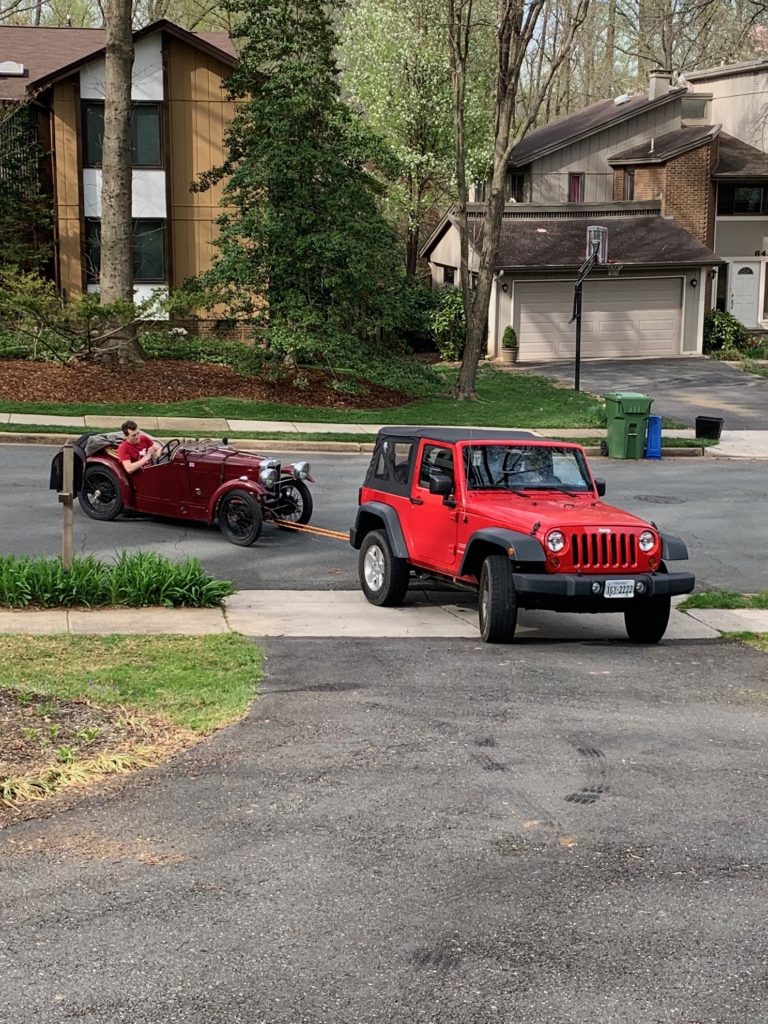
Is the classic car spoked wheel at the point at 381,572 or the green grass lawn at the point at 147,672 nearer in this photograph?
the green grass lawn at the point at 147,672

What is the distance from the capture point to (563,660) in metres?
11.5

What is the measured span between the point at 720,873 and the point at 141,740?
3796mm

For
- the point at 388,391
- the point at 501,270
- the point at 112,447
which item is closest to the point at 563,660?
the point at 112,447

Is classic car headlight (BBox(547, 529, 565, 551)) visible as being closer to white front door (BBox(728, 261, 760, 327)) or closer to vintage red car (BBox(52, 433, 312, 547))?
vintage red car (BBox(52, 433, 312, 547))

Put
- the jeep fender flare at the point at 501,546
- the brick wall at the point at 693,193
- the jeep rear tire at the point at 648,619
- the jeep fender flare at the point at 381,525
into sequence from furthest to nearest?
the brick wall at the point at 693,193, the jeep fender flare at the point at 381,525, the jeep rear tire at the point at 648,619, the jeep fender flare at the point at 501,546

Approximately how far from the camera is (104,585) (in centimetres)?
1292

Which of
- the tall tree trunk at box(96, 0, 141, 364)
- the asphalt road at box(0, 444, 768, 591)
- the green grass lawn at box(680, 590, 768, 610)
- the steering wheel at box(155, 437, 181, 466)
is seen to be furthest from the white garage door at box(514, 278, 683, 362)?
the green grass lawn at box(680, 590, 768, 610)

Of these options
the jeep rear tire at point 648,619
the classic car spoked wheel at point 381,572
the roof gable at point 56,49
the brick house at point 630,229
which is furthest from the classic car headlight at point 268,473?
the brick house at point 630,229

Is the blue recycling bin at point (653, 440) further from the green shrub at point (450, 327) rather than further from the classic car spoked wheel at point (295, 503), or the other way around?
the green shrub at point (450, 327)

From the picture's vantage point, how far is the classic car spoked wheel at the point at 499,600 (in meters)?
11.7

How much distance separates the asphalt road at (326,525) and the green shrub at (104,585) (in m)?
1.41

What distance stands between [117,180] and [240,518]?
16308 mm

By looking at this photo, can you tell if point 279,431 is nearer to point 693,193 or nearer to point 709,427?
point 709,427

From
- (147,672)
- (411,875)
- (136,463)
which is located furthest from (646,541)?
(136,463)
